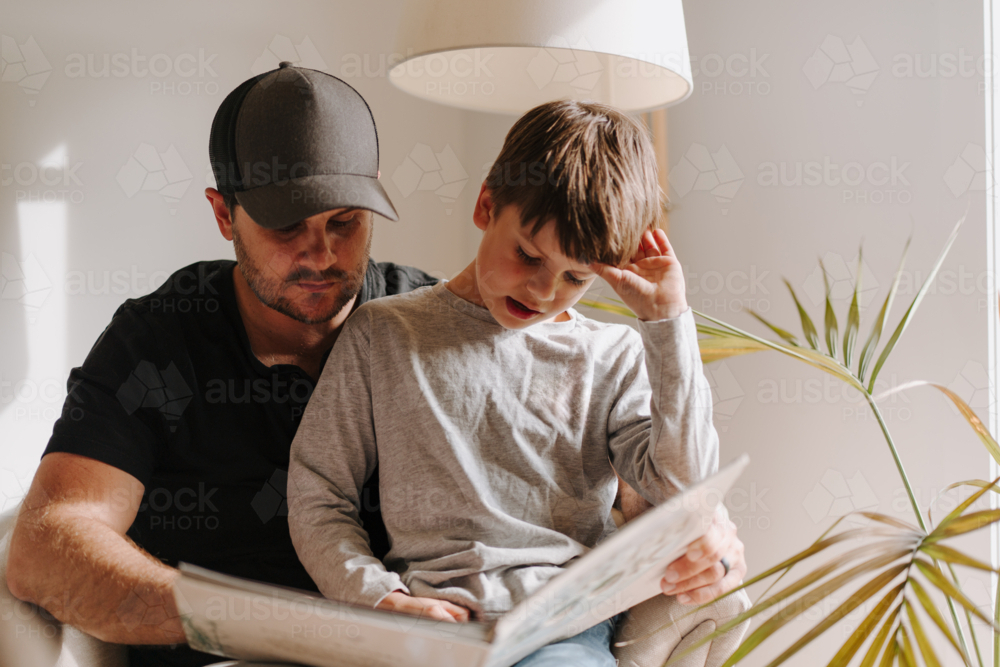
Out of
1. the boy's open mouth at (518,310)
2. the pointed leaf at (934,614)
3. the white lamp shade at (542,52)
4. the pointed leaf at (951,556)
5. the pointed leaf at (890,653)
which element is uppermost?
the white lamp shade at (542,52)

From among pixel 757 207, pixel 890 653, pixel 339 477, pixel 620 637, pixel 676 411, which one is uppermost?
pixel 757 207

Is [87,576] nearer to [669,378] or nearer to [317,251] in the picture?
[317,251]

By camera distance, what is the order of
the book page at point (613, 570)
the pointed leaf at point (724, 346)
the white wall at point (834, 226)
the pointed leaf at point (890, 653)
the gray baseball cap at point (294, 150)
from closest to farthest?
the book page at point (613, 570) → the pointed leaf at point (890, 653) → the gray baseball cap at point (294, 150) → the pointed leaf at point (724, 346) → the white wall at point (834, 226)

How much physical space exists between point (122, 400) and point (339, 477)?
359 mm

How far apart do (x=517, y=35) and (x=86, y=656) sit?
1.03m

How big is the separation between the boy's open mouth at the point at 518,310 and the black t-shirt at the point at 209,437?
33 cm

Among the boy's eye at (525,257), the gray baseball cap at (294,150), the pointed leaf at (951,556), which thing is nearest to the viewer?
the pointed leaf at (951,556)

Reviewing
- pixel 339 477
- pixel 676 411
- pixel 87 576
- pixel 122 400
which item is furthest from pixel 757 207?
pixel 87 576

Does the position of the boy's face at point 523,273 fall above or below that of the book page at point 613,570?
above

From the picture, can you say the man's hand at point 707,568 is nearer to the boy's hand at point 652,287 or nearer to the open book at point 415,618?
the open book at point 415,618

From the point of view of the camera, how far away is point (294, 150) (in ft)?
3.41

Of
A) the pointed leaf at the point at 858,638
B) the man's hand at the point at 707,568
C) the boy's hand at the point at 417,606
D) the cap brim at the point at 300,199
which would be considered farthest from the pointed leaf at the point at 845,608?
the cap brim at the point at 300,199

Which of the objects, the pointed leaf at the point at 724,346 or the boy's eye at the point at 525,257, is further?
the pointed leaf at the point at 724,346

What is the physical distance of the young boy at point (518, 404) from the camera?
0.88m
